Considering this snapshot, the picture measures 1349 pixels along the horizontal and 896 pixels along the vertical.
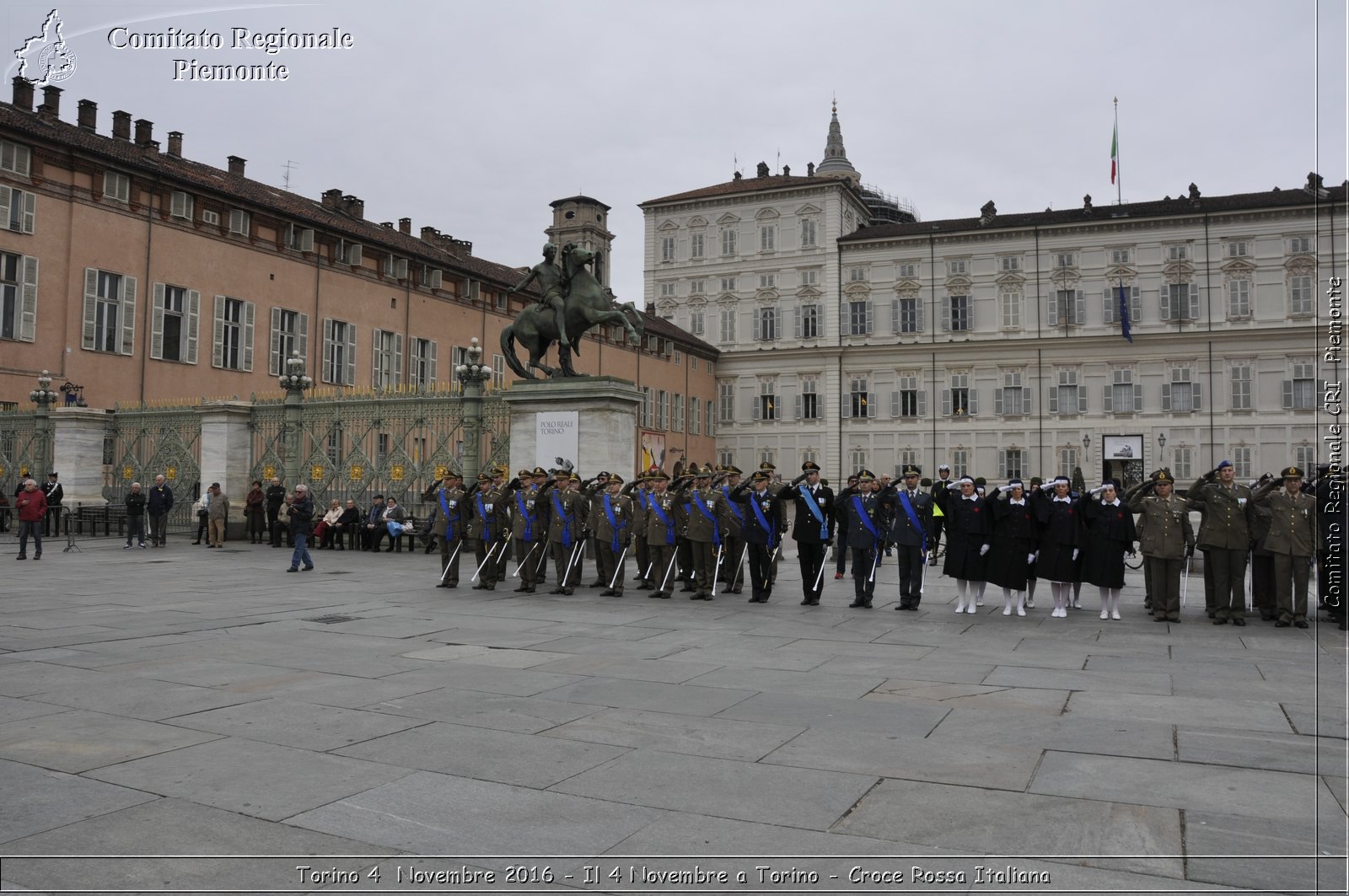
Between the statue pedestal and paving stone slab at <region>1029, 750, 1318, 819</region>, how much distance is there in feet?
41.2

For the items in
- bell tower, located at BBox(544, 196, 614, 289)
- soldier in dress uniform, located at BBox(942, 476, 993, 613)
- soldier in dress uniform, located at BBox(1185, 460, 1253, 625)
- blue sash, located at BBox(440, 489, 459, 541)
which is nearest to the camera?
soldier in dress uniform, located at BBox(1185, 460, 1253, 625)

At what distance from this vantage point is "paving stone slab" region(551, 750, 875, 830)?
466 centimetres

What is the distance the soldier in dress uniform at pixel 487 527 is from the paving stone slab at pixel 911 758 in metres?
8.93

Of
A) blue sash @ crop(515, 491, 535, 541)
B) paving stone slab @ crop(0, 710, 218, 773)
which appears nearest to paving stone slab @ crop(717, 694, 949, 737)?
paving stone slab @ crop(0, 710, 218, 773)

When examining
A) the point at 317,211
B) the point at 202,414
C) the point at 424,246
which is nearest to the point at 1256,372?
the point at 424,246

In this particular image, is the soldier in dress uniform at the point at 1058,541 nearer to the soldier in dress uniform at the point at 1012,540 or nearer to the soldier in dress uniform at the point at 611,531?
the soldier in dress uniform at the point at 1012,540

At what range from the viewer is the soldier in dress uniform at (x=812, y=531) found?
43.1ft

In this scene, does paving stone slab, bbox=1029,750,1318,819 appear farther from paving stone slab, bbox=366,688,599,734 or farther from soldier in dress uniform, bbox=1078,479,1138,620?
soldier in dress uniform, bbox=1078,479,1138,620

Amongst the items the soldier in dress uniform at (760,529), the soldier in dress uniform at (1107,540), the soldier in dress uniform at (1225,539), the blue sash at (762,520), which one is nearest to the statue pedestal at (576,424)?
the soldier in dress uniform at (760,529)

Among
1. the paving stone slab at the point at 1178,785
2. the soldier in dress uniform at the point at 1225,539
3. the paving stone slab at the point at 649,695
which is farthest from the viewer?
the soldier in dress uniform at the point at 1225,539

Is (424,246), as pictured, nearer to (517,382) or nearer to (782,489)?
(517,382)

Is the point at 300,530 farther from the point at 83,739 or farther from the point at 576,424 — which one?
the point at 83,739

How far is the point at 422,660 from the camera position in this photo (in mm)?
8398

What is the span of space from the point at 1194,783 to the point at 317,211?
38.2m
